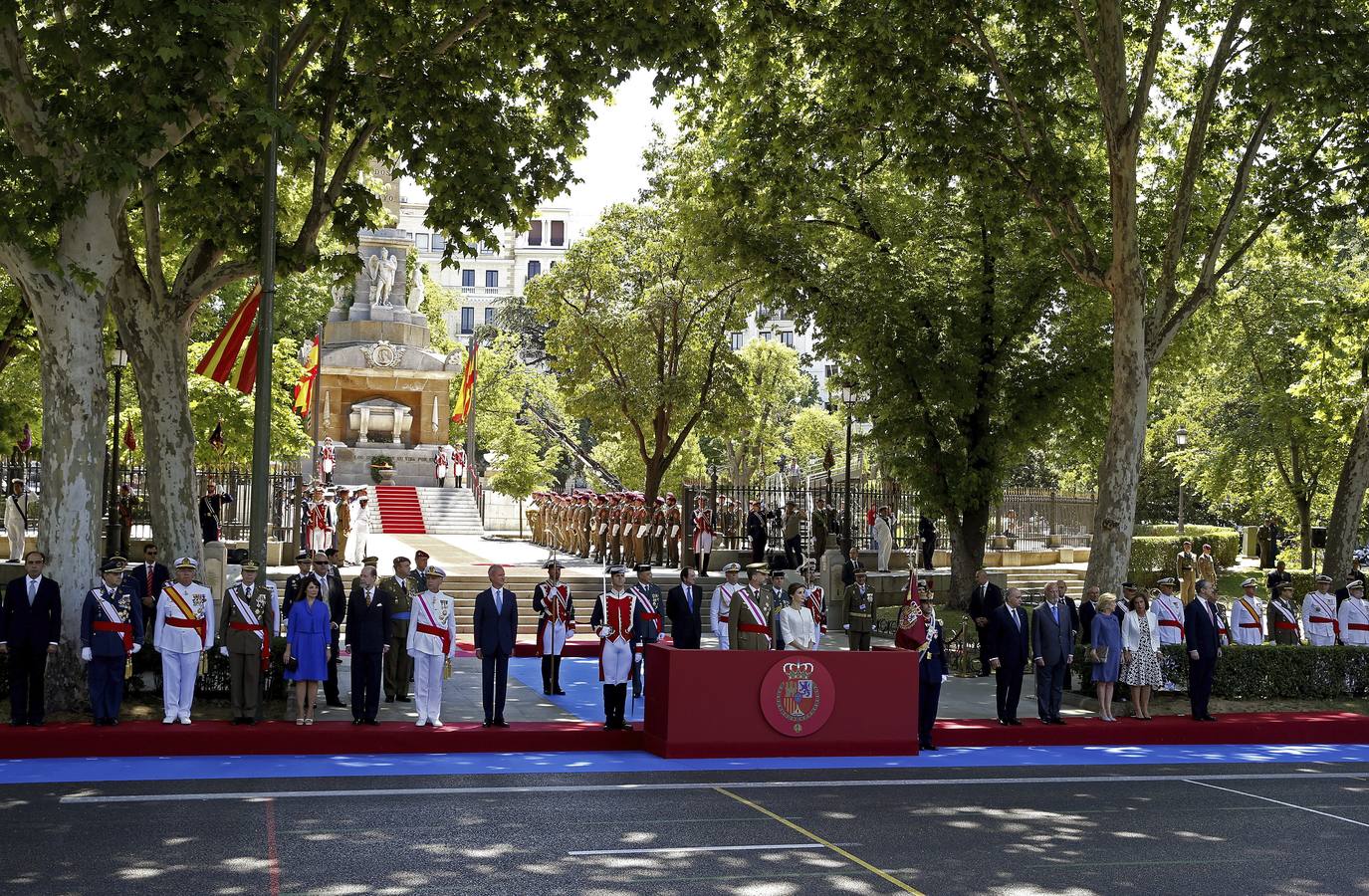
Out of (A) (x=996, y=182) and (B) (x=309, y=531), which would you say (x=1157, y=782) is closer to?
(A) (x=996, y=182)

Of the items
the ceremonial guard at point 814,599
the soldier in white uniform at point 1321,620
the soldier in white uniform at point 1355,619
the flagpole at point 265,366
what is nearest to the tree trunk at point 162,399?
the flagpole at point 265,366

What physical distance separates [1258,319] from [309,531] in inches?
1027

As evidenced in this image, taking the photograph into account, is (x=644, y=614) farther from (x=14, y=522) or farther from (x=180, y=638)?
(x=14, y=522)

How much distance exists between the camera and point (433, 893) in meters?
8.70

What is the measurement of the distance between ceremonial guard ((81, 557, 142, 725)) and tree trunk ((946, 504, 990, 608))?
18.6 m

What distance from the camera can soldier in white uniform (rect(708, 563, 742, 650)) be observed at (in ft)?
57.8

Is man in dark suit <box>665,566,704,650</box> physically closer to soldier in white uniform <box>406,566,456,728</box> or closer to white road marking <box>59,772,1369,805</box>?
soldier in white uniform <box>406,566,456,728</box>

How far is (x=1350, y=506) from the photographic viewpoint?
2762 cm

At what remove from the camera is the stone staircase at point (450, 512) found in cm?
4757

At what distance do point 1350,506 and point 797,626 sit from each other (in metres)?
16.5

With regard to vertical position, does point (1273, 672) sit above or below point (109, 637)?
below

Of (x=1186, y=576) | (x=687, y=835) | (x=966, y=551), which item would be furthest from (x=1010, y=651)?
(x=966, y=551)

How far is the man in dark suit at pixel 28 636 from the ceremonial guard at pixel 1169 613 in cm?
1385

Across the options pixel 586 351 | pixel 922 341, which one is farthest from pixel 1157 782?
pixel 586 351
